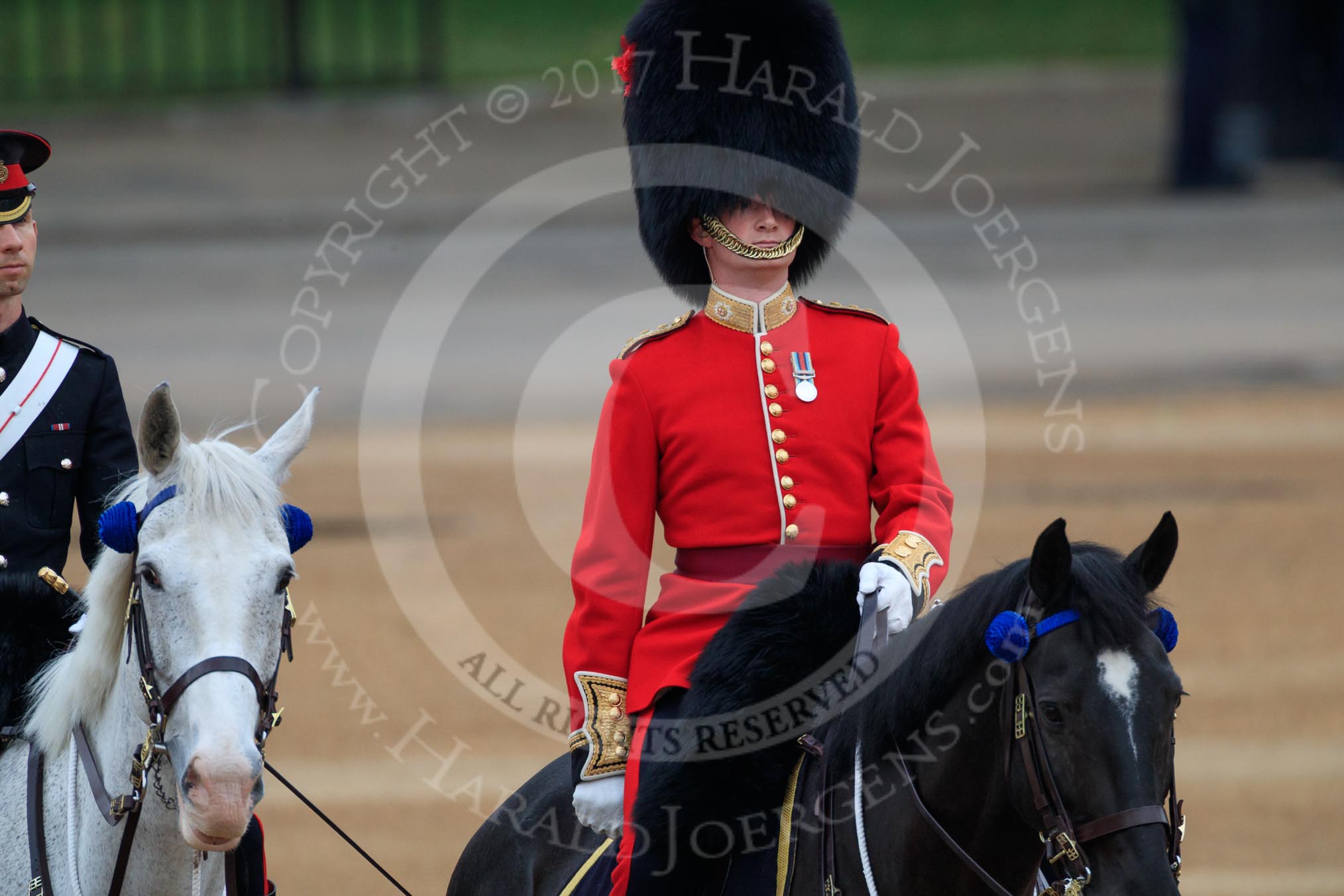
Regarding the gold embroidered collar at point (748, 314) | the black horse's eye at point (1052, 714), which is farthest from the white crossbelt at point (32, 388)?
the black horse's eye at point (1052, 714)

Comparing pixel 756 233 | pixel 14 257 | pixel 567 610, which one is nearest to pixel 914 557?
pixel 756 233

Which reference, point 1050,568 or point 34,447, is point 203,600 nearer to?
point 34,447

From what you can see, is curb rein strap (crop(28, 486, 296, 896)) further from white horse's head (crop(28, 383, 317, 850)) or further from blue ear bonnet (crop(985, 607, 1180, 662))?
blue ear bonnet (crop(985, 607, 1180, 662))

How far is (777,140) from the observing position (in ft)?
11.1

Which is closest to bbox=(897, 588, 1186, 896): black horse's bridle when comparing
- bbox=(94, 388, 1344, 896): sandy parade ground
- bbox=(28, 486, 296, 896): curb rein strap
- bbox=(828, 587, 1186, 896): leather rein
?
bbox=(828, 587, 1186, 896): leather rein

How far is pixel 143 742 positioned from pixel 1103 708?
5.12 ft

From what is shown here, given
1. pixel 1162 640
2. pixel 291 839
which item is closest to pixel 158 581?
pixel 1162 640

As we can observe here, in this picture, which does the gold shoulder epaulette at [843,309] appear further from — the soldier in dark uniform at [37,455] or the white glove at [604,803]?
the soldier in dark uniform at [37,455]

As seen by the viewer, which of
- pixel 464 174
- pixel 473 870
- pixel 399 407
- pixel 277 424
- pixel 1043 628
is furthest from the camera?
pixel 464 174

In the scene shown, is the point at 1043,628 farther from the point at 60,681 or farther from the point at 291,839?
the point at 291,839

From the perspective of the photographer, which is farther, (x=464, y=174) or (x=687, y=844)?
(x=464, y=174)

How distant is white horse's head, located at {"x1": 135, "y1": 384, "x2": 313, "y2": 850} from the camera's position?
9.16ft

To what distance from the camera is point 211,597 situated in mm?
2885

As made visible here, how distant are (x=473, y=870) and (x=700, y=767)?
3.33 feet
